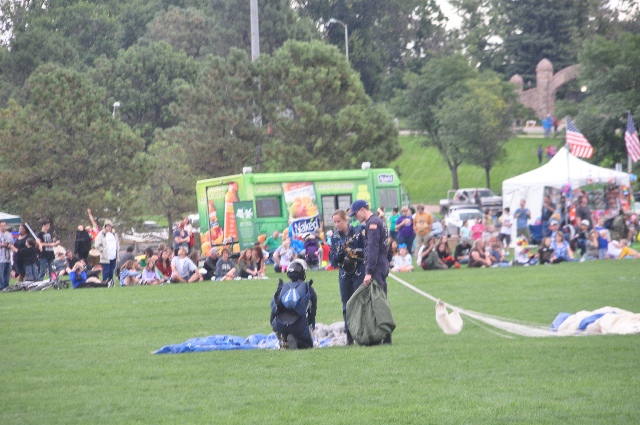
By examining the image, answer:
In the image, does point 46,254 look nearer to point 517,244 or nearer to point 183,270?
point 183,270

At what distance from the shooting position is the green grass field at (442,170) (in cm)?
7220

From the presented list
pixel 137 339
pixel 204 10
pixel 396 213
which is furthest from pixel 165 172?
pixel 204 10

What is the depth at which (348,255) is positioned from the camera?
13.1 meters

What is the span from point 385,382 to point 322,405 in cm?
111

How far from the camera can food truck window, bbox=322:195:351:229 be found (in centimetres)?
3272

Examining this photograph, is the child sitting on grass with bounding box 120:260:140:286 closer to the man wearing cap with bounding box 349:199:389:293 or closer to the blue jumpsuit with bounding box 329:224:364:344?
Answer: the blue jumpsuit with bounding box 329:224:364:344

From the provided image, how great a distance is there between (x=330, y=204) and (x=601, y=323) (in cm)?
1978

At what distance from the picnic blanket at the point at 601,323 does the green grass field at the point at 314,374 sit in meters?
0.61

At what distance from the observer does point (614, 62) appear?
58.8 metres

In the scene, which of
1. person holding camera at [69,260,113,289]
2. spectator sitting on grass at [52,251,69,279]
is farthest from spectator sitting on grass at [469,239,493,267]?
spectator sitting on grass at [52,251,69,279]

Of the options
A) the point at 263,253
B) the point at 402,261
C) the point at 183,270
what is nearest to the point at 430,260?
the point at 402,261

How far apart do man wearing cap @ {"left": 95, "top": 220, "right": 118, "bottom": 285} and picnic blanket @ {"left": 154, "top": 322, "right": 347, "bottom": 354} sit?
1184 cm

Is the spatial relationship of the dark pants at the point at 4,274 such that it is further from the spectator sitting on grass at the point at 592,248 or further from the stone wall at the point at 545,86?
the stone wall at the point at 545,86

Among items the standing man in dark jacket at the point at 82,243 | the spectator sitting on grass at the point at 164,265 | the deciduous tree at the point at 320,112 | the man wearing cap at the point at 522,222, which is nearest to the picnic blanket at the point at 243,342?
the spectator sitting on grass at the point at 164,265
